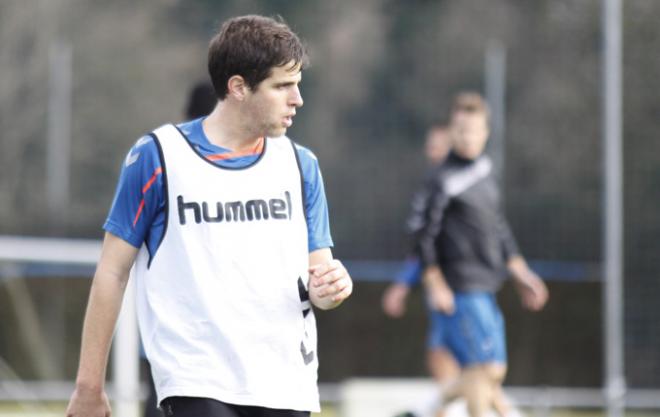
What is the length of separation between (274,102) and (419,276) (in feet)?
21.7

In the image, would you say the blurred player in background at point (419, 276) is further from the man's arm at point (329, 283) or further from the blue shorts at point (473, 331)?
the man's arm at point (329, 283)

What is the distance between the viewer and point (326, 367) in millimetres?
12367

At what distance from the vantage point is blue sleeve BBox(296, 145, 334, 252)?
4344 millimetres

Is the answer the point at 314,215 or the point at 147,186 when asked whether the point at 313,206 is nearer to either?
the point at 314,215

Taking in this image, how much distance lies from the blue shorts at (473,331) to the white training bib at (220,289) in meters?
4.56

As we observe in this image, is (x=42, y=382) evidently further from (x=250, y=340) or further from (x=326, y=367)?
(x=250, y=340)

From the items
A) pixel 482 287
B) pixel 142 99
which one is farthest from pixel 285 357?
pixel 142 99

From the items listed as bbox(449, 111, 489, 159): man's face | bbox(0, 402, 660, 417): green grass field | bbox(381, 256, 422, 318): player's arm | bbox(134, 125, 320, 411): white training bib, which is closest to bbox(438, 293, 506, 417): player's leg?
bbox(381, 256, 422, 318): player's arm

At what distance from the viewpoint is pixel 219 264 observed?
4.20m

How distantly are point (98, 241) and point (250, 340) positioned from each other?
837 cm

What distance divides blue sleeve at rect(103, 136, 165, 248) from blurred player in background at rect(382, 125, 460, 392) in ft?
16.1

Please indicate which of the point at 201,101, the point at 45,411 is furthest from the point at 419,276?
the point at 201,101

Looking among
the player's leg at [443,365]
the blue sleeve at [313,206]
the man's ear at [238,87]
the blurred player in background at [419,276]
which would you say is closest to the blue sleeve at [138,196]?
the man's ear at [238,87]

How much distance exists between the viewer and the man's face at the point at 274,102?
13.9ft
